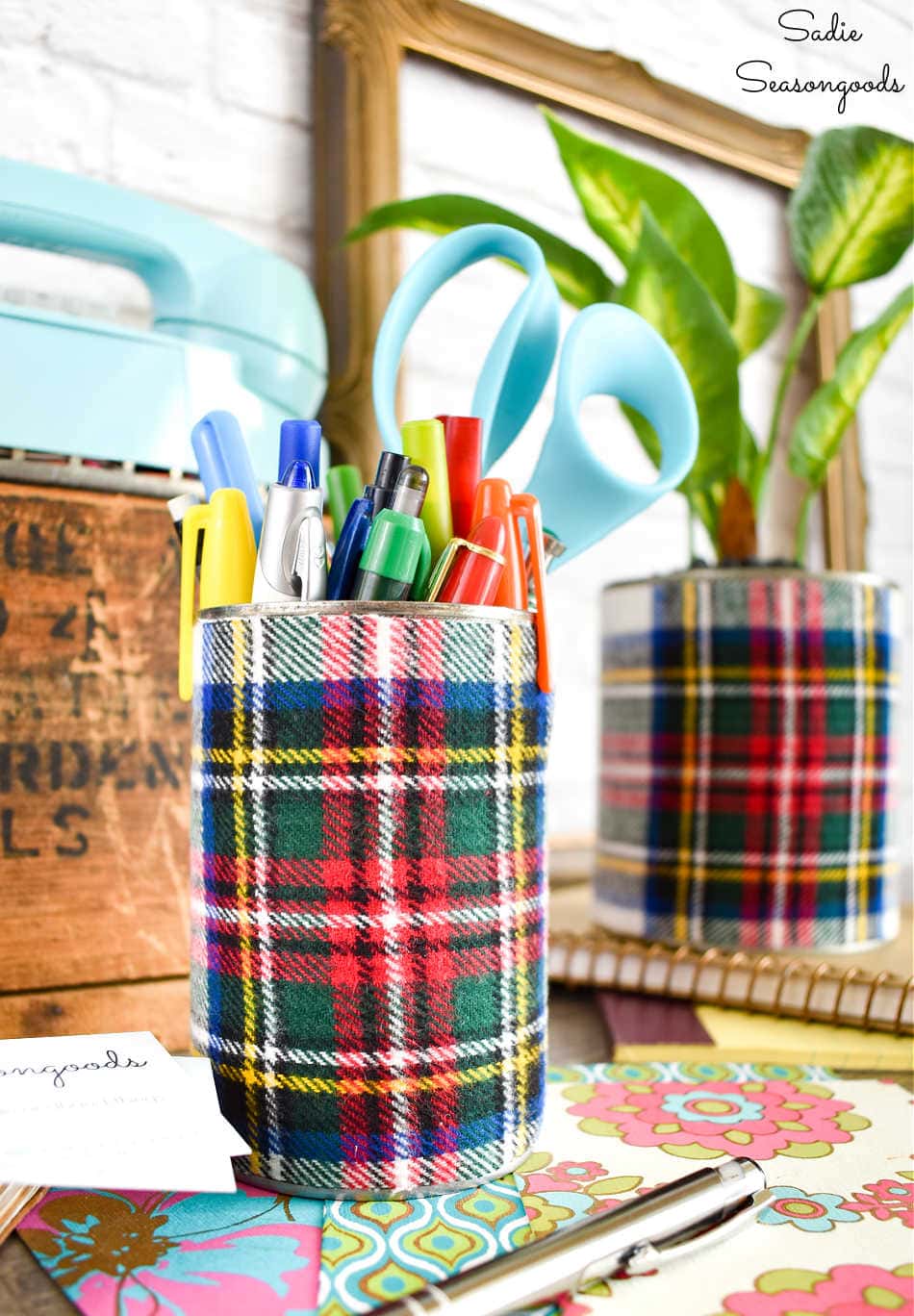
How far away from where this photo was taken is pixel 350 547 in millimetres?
287

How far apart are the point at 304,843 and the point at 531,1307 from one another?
111 millimetres

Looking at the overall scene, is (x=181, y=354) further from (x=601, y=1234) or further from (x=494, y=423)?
(x=601, y=1234)

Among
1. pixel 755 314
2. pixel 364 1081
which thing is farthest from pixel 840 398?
pixel 364 1081

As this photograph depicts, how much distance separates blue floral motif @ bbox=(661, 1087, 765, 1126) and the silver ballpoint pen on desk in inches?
2.5

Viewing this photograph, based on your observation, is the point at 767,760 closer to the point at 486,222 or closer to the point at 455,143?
the point at 486,222

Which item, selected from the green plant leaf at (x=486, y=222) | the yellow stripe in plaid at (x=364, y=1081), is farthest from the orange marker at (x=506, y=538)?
the green plant leaf at (x=486, y=222)

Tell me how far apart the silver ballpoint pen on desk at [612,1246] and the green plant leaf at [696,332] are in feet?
1.03

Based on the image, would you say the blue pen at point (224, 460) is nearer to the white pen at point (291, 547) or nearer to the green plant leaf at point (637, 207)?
the white pen at point (291, 547)

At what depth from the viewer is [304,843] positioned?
0.89 ft

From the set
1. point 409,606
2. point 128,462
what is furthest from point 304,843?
point 128,462

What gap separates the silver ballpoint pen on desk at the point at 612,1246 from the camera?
213 mm

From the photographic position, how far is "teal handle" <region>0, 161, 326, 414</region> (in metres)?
0.40

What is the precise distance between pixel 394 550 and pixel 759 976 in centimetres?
26

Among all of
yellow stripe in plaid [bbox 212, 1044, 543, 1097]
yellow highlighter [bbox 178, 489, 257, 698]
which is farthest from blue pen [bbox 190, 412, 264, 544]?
yellow stripe in plaid [bbox 212, 1044, 543, 1097]
